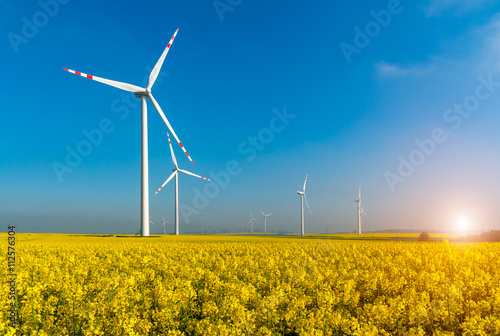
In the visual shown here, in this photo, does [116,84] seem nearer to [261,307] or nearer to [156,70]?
[156,70]

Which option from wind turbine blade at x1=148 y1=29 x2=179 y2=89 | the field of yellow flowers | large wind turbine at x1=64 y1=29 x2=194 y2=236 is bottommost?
the field of yellow flowers

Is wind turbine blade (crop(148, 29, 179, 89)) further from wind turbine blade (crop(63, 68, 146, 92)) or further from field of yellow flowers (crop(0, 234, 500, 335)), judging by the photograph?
field of yellow flowers (crop(0, 234, 500, 335))

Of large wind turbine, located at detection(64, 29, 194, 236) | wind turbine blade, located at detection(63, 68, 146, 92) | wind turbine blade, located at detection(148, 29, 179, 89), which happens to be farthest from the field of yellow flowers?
wind turbine blade, located at detection(148, 29, 179, 89)

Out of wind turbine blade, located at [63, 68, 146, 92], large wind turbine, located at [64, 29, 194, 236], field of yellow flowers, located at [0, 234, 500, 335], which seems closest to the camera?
field of yellow flowers, located at [0, 234, 500, 335]

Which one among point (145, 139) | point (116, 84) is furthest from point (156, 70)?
point (145, 139)

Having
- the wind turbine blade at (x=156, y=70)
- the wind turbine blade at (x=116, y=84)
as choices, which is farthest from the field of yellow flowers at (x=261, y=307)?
the wind turbine blade at (x=156, y=70)

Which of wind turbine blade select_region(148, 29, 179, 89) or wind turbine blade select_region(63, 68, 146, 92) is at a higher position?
wind turbine blade select_region(148, 29, 179, 89)

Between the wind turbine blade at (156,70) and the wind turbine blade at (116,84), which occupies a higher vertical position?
the wind turbine blade at (156,70)

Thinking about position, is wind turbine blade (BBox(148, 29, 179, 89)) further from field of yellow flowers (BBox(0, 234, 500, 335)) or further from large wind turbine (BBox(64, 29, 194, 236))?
field of yellow flowers (BBox(0, 234, 500, 335))

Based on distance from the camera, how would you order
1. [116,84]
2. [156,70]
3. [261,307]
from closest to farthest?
1. [261,307]
2. [116,84]
3. [156,70]

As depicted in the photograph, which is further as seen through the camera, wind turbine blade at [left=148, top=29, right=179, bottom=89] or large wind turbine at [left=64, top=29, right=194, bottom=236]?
large wind turbine at [left=64, top=29, right=194, bottom=236]

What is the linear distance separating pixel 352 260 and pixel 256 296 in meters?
12.5

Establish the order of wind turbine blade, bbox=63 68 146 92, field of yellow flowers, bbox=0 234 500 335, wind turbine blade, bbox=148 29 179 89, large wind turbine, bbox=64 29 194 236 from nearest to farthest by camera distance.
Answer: field of yellow flowers, bbox=0 234 500 335
wind turbine blade, bbox=63 68 146 92
wind turbine blade, bbox=148 29 179 89
large wind turbine, bbox=64 29 194 236

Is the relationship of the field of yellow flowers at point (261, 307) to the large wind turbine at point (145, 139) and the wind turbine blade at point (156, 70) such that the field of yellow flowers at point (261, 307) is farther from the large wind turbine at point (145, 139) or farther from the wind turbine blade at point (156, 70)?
the wind turbine blade at point (156, 70)
